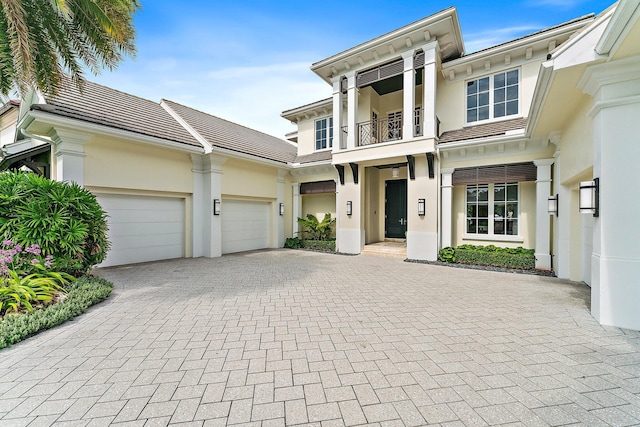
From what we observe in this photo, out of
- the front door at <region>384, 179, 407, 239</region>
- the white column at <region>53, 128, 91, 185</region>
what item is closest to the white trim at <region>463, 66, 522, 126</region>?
the front door at <region>384, 179, 407, 239</region>

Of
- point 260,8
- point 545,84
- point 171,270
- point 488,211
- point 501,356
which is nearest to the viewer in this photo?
point 501,356

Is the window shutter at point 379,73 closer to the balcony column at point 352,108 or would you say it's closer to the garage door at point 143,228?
the balcony column at point 352,108

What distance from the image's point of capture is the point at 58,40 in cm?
558

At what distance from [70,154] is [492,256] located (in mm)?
11506

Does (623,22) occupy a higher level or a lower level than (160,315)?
higher

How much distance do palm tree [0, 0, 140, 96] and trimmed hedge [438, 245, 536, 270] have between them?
1027cm

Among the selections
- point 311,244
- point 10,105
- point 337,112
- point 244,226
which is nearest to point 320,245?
point 311,244

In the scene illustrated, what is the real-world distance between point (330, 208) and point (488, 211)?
6204mm

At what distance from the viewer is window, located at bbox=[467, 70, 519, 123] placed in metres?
8.40

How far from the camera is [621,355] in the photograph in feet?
9.58

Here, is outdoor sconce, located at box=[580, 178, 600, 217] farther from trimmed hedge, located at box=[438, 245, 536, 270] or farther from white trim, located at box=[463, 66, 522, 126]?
white trim, located at box=[463, 66, 522, 126]

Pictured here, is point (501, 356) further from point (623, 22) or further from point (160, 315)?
point (160, 315)

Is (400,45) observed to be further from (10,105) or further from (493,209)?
(10,105)

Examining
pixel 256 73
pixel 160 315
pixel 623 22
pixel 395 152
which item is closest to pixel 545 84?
pixel 623 22
